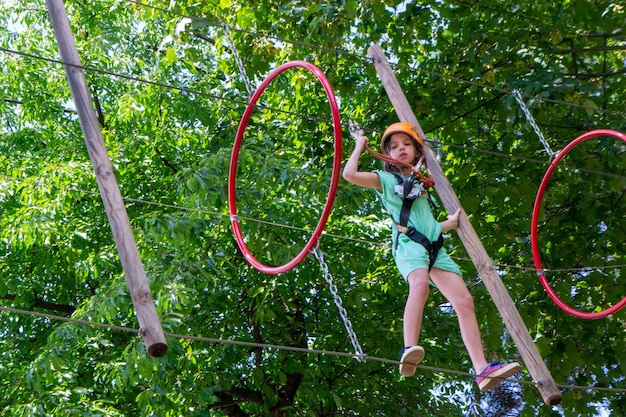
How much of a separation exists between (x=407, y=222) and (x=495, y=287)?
2.40ft

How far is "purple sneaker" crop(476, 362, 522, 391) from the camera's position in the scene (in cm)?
468

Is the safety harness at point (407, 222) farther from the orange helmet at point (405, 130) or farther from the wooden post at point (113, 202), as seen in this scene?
the wooden post at point (113, 202)

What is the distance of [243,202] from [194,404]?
1912 mm

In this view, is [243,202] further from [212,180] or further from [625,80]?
[625,80]

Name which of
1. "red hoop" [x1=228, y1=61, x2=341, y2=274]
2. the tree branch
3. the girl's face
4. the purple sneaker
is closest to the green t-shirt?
the girl's face

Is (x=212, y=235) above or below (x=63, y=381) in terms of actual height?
above

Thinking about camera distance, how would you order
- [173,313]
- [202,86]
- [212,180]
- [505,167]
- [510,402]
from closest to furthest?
[173,313] → [212,180] → [505,167] → [202,86] → [510,402]

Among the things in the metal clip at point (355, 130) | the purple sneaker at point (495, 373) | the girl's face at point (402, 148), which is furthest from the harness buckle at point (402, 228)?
the purple sneaker at point (495, 373)

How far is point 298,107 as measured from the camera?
9891 millimetres

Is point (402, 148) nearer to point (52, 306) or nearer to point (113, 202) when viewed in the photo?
point (113, 202)

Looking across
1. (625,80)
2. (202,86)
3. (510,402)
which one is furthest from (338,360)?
(510,402)

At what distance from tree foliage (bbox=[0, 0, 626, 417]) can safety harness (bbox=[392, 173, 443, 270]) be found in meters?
2.05

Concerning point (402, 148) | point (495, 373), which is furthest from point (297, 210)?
point (495, 373)

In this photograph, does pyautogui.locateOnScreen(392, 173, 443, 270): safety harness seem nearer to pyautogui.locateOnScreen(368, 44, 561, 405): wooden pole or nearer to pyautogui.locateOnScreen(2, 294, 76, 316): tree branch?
pyautogui.locateOnScreen(368, 44, 561, 405): wooden pole
